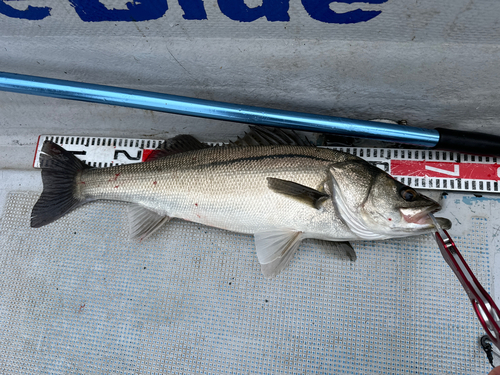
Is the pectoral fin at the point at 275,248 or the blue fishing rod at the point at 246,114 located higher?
the blue fishing rod at the point at 246,114

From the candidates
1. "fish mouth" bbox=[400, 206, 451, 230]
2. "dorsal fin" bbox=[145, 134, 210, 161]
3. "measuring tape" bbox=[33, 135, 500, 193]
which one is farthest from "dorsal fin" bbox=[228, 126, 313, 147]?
"fish mouth" bbox=[400, 206, 451, 230]

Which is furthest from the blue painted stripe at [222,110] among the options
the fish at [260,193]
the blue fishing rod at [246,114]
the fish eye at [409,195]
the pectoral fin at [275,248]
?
the pectoral fin at [275,248]

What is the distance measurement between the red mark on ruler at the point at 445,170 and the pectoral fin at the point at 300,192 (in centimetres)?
54

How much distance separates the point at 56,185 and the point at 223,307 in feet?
3.51

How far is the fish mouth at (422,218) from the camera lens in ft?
4.49

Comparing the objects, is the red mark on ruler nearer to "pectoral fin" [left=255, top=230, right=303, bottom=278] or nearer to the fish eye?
the fish eye

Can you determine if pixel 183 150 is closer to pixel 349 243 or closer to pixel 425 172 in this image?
pixel 349 243

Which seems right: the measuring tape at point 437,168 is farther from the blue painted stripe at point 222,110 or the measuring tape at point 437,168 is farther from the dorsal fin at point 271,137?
the dorsal fin at point 271,137

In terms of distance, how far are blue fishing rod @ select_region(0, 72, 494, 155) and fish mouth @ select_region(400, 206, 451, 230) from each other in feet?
1.27

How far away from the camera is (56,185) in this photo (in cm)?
170

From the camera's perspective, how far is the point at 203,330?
1.61 meters

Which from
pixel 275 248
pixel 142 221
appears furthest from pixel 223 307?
pixel 142 221

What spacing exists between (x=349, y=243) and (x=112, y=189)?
1.23 meters

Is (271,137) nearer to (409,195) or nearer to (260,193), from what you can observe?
(260,193)
